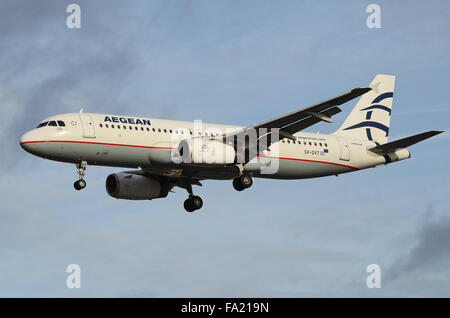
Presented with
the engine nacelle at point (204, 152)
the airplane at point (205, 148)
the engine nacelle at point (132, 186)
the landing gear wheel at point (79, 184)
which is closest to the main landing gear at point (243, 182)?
the airplane at point (205, 148)

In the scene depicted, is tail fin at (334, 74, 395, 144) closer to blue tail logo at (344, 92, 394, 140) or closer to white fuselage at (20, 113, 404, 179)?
blue tail logo at (344, 92, 394, 140)

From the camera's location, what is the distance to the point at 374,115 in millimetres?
60844

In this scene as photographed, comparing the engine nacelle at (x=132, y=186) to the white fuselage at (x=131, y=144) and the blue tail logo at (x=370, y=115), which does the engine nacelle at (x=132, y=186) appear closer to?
the white fuselage at (x=131, y=144)

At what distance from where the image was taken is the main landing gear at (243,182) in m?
52.3

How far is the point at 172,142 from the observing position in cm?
4950

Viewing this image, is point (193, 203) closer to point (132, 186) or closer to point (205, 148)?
point (132, 186)

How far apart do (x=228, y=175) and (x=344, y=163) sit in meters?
8.83

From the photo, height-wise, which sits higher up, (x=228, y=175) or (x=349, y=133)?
(x=349, y=133)

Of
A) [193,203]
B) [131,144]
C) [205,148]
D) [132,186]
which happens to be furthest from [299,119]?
[132,186]

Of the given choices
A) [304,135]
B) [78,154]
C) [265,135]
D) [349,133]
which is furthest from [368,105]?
[78,154]

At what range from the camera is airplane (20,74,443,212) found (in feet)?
156

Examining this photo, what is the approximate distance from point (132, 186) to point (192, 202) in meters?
4.22
